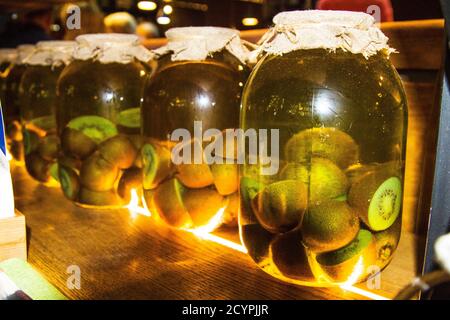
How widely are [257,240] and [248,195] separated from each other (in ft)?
0.22

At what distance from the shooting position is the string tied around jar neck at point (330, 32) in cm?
65

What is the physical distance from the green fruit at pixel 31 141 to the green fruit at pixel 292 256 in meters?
0.82

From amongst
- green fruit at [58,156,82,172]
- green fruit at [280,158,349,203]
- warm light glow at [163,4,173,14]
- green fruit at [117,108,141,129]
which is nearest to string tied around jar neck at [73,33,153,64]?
green fruit at [117,108,141,129]

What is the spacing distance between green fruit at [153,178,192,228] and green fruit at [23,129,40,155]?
0.53 metres

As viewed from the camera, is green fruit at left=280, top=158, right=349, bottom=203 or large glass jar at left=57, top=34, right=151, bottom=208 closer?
green fruit at left=280, top=158, right=349, bottom=203

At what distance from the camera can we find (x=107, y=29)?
256cm

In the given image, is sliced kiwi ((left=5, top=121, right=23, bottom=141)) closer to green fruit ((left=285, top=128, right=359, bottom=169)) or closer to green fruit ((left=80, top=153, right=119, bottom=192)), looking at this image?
green fruit ((left=80, top=153, right=119, bottom=192))

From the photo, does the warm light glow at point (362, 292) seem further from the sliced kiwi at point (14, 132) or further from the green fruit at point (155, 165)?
the sliced kiwi at point (14, 132)

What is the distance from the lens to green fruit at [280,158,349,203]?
26.2 inches

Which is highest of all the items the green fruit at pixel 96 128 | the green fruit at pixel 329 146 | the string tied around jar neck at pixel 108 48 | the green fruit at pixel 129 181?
the string tied around jar neck at pixel 108 48

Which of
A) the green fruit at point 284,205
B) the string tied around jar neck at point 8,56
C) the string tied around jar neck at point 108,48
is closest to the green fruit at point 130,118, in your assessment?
the string tied around jar neck at point 108,48

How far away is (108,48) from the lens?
3.47 ft

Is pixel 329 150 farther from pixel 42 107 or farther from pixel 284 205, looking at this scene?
pixel 42 107

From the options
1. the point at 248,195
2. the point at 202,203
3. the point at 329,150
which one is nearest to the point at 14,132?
the point at 202,203
